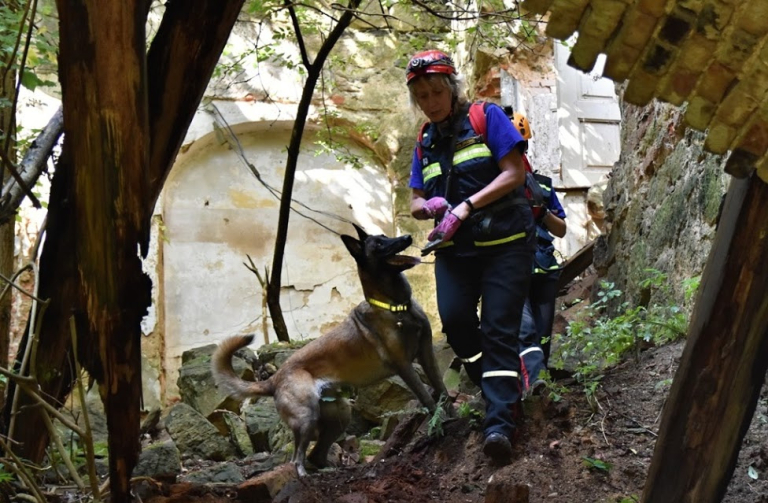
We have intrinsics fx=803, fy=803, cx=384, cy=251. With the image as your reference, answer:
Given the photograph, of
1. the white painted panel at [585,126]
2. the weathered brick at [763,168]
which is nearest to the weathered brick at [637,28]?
the weathered brick at [763,168]

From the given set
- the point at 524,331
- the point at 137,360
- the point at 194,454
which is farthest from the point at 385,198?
the point at 137,360

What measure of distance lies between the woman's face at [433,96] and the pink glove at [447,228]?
1.98 feet

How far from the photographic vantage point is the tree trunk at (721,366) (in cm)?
326

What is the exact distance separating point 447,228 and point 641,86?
4.71 feet

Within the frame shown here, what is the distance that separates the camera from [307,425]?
5.33 m

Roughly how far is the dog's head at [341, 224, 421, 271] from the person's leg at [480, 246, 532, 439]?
0.98 m

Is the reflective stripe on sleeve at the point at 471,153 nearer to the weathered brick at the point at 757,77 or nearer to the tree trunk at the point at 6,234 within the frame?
the weathered brick at the point at 757,77

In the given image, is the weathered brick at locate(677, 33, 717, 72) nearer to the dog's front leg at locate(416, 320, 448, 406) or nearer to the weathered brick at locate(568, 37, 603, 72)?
the weathered brick at locate(568, 37, 603, 72)

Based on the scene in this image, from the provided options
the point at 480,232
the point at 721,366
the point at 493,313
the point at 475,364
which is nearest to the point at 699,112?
the point at 721,366

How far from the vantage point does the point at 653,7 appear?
2.90 metres

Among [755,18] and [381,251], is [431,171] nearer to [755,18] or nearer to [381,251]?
[381,251]

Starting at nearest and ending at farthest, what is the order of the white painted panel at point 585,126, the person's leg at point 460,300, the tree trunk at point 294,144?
the person's leg at point 460,300
the tree trunk at point 294,144
the white painted panel at point 585,126

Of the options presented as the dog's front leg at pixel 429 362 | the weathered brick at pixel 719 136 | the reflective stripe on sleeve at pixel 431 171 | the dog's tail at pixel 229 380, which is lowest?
the dog's tail at pixel 229 380

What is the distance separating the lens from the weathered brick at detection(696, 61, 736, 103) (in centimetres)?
294
